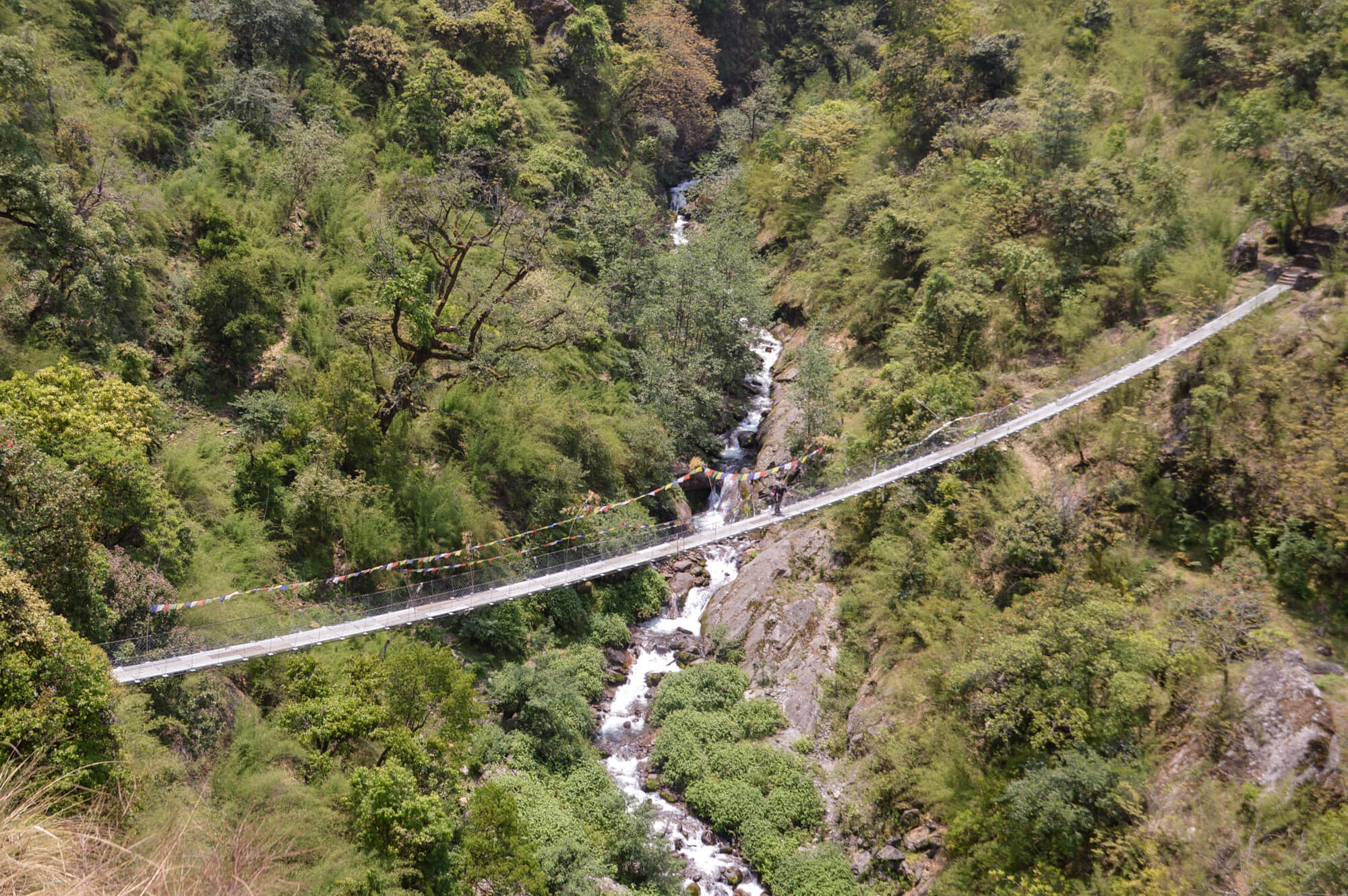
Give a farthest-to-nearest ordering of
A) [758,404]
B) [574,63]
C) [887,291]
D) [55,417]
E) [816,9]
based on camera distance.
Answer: [816,9] < [574,63] < [758,404] < [887,291] < [55,417]

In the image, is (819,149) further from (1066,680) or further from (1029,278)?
(1066,680)

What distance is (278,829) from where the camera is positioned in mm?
10828

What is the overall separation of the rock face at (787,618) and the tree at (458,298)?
Answer: 7625 mm

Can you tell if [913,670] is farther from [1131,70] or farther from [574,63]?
[574,63]

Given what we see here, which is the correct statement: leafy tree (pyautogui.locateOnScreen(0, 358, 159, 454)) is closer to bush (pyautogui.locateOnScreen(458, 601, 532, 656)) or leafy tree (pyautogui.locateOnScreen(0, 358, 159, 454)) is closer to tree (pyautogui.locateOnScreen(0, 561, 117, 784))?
tree (pyautogui.locateOnScreen(0, 561, 117, 784))

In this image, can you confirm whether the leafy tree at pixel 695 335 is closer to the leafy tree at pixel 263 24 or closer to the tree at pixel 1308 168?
the leafy tree at pixel 263 24

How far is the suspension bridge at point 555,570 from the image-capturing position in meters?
12.4

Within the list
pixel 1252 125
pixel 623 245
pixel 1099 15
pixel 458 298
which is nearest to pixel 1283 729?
pixel 1252 125

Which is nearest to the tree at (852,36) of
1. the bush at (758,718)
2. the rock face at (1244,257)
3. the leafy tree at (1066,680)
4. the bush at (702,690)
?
the rock face at (1244,257)

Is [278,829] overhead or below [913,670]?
overhead

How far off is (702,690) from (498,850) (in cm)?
Result: 648

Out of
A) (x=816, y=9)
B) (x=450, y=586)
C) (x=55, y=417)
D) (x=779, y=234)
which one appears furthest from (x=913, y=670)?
(x=816, y=9)

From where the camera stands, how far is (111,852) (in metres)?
8.59

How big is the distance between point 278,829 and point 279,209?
51.4 feet
